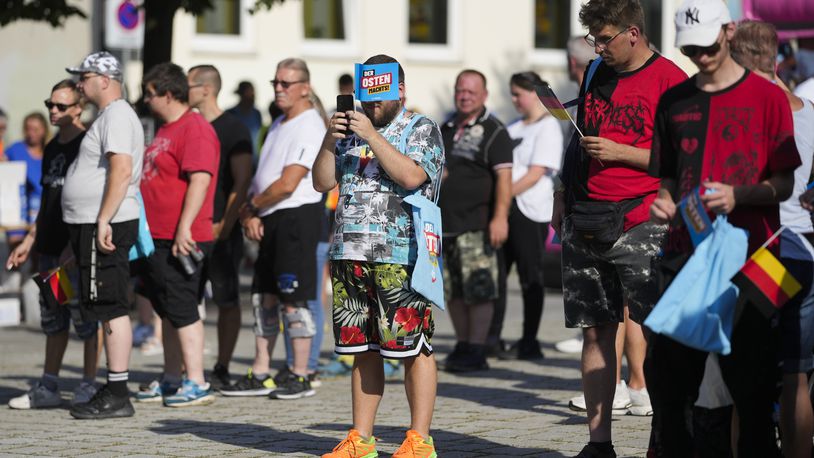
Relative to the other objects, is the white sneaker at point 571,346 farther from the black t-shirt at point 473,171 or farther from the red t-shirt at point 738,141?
the red t-shirt at point 738,141

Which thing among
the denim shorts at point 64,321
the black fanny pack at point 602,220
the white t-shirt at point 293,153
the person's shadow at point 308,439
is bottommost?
the person's shadow at point 308,439

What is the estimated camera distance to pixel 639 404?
815 centimetres

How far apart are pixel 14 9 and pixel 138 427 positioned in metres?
6.27

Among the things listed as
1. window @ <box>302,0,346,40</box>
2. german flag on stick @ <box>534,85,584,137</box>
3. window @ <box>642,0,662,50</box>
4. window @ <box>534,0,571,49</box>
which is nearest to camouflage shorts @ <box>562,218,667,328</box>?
german flag on stick @ <box>534,85,584,137</box>

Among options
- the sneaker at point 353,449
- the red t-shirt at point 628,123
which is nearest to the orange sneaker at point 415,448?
the sneaker at point 353,449

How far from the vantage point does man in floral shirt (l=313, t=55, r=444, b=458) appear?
642 cm

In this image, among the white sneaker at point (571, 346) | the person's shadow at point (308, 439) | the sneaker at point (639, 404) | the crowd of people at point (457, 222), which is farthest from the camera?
the white sneaker at point (571, 346)

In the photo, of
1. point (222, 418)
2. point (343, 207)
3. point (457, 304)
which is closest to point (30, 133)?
point (457, 304)

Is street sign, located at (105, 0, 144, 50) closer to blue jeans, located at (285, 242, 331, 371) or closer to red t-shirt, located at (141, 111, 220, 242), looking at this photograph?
blue jeans, located at (285, 242, 331, 371)

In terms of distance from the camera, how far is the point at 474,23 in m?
25.9

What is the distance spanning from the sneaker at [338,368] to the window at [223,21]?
14.9m

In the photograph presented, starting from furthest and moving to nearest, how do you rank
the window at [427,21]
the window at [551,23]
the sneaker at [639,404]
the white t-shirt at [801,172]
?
the window at [551,23] → the window at [427,21] → the sneaker at [639,404] → the white t-shirt at [801,172]

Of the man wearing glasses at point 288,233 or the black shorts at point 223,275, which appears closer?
the man wearing glasses at point 288,233

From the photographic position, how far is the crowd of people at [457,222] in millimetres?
5172
